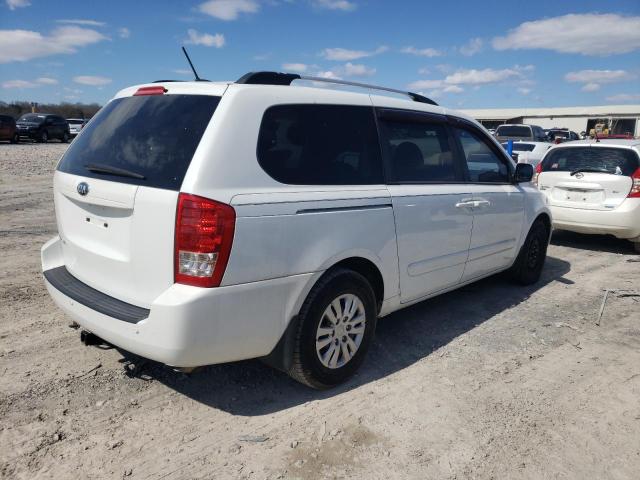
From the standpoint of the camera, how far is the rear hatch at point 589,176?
7359mm

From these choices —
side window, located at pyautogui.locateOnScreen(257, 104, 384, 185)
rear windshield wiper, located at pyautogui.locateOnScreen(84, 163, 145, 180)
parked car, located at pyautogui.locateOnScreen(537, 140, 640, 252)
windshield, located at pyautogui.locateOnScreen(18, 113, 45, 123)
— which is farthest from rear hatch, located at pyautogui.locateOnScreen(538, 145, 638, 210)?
windshield, located at pyautogui.locateOnScreen(18, 113, 45, 123)

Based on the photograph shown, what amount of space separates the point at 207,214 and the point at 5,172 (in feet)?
47.8

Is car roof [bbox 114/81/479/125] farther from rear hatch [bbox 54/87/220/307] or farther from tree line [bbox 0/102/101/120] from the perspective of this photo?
tree line [bbox 0/102/101/120]

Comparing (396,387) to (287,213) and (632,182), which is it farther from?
(632,182)

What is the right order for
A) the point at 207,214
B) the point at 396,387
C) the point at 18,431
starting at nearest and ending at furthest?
the point at 207,214
the point at 18,431
the point at 396,387

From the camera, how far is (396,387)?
3461 mm

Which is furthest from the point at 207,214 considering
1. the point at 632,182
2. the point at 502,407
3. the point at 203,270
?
the point at 632,182

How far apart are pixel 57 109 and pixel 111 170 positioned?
65.5 m

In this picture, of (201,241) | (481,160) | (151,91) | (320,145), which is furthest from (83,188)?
(481,160)

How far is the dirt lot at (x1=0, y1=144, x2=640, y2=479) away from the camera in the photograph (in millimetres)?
2654

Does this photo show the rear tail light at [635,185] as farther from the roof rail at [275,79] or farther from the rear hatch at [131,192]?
the rear hatch at [131,192]

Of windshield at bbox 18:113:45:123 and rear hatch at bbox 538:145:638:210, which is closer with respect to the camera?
rear hatch at bbox 538:145:638:210

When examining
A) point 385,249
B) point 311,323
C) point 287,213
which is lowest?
point 311,323

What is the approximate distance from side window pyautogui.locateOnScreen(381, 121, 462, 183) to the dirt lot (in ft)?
4.49
